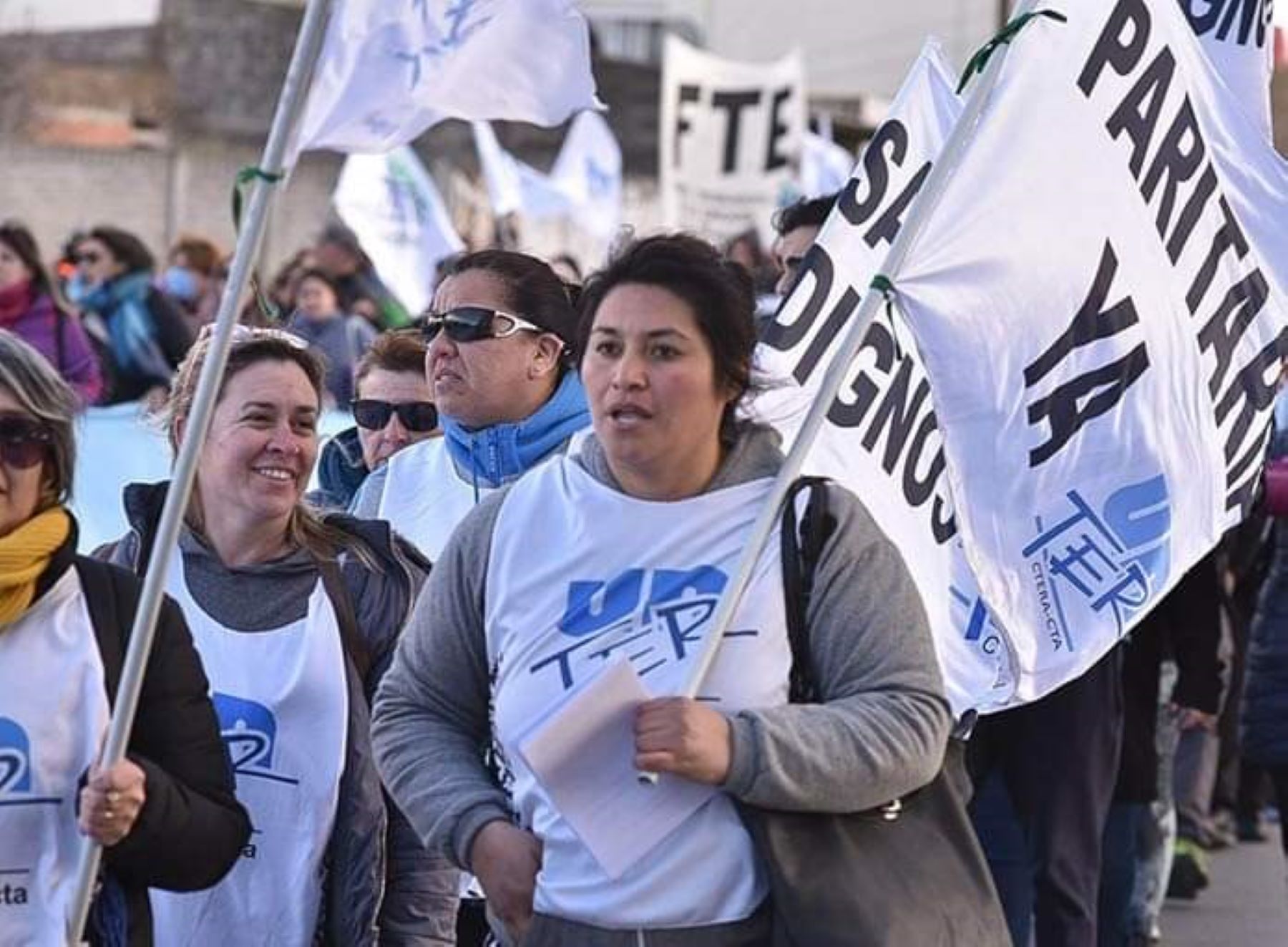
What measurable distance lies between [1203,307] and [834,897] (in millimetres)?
1689

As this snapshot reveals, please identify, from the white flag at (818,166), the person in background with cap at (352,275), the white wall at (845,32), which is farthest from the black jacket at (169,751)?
the white wall at (845,32)

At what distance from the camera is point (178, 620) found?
4.18 m

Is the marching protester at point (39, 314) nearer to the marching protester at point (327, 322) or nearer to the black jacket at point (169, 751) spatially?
the marching protester at point (327, 322)

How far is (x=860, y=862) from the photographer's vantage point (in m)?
3.96

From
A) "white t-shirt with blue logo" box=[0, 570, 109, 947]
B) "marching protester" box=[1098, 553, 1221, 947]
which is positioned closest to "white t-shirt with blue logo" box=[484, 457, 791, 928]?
"white t-shirt with blue logo" box=[0, 570, 109, 947]

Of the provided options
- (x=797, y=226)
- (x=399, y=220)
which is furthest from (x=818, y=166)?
(x=797, y=226)

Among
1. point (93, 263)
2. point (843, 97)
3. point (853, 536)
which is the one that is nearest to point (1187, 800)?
point (93, 263)

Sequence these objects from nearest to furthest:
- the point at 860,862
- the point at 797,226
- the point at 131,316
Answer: the point at 860,862
the point at 797,226
the point at 131,316

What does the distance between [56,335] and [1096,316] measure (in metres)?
7.57

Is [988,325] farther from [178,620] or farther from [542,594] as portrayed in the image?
[178,620]

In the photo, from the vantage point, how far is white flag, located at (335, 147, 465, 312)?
17.1 meters

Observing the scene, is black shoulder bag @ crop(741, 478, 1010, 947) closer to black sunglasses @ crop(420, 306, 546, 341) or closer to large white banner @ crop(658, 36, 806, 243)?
black sunglasses @ crop(420, 306, 546, 341)

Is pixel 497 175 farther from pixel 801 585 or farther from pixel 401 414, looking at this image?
pixel 801 585

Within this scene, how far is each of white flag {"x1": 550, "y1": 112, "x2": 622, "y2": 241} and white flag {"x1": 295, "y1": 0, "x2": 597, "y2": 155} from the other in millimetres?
14443
